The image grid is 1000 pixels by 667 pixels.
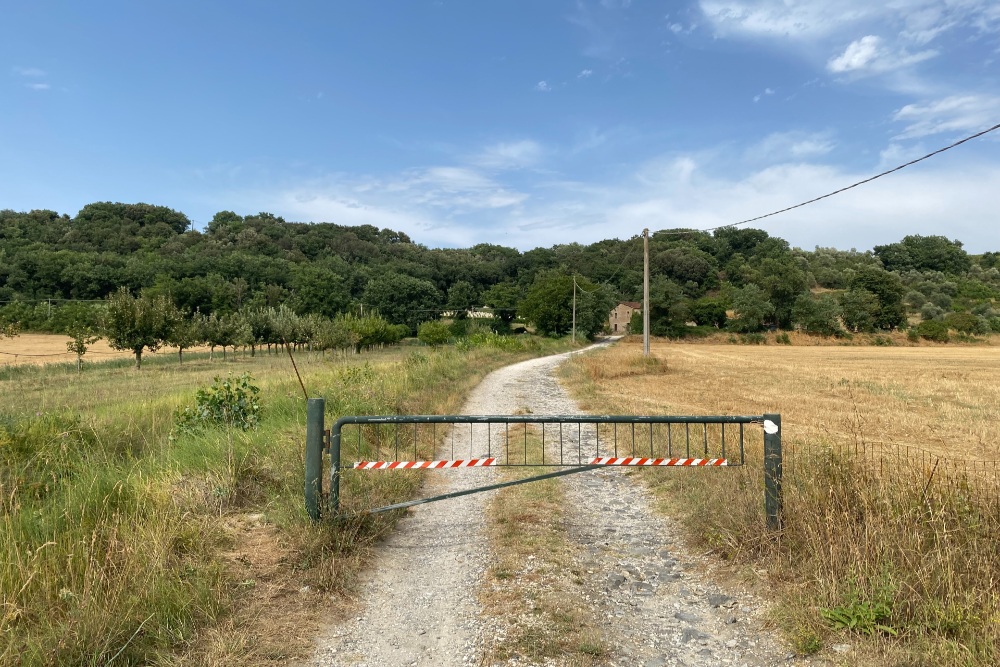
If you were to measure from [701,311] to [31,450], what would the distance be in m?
79.0

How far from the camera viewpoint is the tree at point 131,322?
3372 centimetres

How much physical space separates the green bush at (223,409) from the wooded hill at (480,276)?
47.7 meters

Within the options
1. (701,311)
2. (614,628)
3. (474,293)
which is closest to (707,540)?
(614,628)

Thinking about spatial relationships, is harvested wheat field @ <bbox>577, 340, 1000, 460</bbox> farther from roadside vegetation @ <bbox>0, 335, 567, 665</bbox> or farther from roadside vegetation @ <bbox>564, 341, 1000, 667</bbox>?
roadside vegetation @ <bbox>0, 335, 567, 665</bbox>

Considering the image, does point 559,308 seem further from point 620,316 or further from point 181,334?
point 181,334

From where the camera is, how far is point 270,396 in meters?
10.9

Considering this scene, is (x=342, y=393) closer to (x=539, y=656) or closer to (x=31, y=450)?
(x=31, y=450)

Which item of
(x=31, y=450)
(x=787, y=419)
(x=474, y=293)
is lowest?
(x=787, y=419)

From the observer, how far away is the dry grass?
10.5 feet

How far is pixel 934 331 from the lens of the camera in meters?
67.2

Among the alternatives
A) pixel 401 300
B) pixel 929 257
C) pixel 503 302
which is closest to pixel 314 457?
pixel 401 300

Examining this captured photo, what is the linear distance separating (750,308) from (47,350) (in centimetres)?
7949

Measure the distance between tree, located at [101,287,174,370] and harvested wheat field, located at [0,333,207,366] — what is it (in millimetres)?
12638

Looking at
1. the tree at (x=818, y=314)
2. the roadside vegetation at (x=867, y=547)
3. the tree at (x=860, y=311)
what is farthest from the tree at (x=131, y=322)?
the tree at (x=860, y=311)
